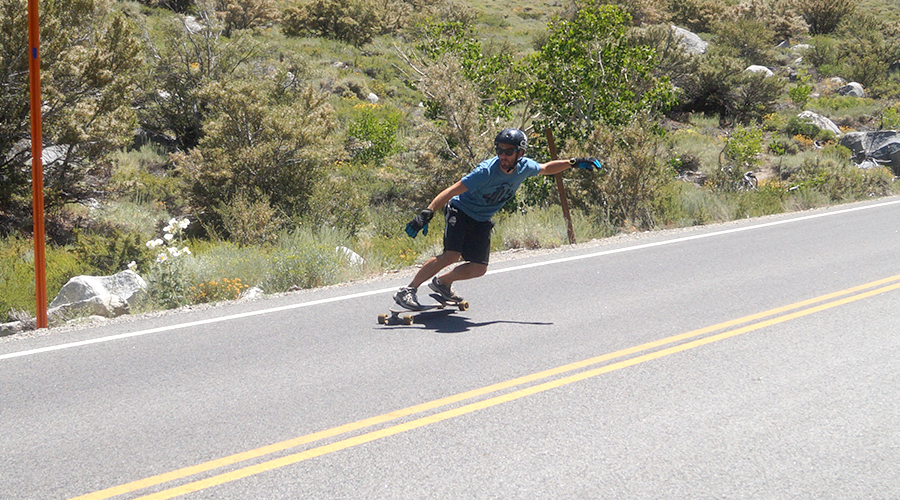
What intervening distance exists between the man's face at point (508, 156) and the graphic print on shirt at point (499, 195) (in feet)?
0.58

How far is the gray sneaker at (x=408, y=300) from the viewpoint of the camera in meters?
6.94

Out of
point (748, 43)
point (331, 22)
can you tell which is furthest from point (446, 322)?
point (331, 22)

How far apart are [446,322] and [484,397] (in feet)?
6.63

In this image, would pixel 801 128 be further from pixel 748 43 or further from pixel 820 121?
pixel 748 43

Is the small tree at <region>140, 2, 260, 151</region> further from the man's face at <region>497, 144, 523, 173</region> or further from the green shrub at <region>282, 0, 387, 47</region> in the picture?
the green shrub at <region>282, 0, 387, 47</region>

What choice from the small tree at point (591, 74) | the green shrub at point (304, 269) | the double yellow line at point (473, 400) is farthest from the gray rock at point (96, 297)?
the small tree at point (591, 74)

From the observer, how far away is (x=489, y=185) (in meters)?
6.66

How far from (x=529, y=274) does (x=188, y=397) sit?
483 centimetres

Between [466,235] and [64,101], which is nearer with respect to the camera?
[466,235]

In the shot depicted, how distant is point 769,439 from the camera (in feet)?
14.5

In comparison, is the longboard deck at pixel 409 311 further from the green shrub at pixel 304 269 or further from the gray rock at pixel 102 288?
the gray rock at pixel 102 288

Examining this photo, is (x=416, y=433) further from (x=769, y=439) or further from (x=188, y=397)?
(x=769, y=439)

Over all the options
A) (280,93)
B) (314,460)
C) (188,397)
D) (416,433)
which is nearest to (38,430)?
(188,397)

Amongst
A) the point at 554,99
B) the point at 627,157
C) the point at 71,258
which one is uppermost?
the point at 554,99
